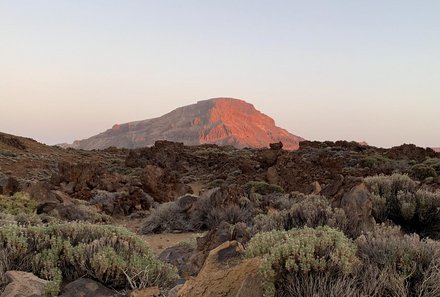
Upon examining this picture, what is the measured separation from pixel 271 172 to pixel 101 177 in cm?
798

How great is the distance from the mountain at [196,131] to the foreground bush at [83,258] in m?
136

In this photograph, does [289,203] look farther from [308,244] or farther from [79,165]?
[79,165]

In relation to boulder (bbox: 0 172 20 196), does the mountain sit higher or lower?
higher

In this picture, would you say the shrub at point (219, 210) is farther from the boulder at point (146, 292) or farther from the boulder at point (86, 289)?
the boulder at point (146, 292)

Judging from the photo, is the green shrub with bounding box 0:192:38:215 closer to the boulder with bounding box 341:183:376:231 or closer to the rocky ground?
the rocky ground

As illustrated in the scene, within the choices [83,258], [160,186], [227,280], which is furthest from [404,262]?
[160,186]

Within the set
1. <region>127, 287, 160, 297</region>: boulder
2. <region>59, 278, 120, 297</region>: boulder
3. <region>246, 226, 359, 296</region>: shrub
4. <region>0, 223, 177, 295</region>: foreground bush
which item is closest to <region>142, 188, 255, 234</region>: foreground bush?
<region>0, 223, 177, 295</region>: foreground bush

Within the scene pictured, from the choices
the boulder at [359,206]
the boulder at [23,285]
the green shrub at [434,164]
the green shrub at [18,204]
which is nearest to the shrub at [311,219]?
the boulder at [359,206]

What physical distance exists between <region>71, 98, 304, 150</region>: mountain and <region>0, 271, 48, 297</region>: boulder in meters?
137

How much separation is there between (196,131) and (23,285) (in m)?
160

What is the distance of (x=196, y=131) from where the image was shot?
538 feet

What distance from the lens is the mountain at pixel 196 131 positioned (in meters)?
159

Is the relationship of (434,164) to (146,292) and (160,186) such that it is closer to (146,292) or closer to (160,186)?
(160,186)

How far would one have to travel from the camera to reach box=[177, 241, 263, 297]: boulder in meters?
3.89
